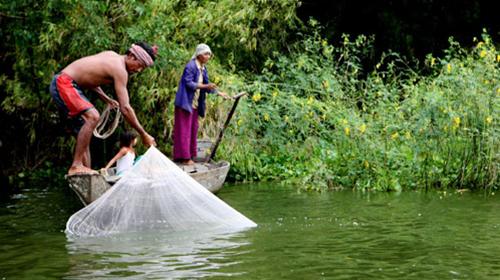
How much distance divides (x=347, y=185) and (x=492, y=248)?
4.54 m

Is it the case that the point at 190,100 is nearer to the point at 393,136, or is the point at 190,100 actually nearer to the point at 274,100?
the point at 274,100

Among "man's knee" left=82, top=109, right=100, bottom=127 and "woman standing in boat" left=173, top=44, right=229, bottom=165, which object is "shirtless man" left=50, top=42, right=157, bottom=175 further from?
"woman standing in boat" left=173, top=44, right=229, bottom=165

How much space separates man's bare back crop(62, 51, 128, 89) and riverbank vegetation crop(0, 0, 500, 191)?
11.1ft

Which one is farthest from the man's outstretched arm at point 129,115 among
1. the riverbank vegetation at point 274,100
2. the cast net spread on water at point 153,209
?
the riverbank vegetation at point 274,100

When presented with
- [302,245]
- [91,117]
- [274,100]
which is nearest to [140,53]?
[91,117]

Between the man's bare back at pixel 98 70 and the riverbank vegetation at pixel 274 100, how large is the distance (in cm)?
338

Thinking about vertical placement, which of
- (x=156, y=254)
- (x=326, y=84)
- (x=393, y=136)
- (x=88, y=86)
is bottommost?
(x=156, y=254)

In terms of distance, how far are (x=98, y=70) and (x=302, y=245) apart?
302 cm

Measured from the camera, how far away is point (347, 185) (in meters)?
12.4

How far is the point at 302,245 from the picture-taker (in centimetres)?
825

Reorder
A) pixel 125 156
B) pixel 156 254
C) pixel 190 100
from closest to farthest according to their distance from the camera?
pixel 156 254
pixel 125 156
pixel 190 100

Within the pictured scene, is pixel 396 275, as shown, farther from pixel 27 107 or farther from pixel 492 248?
Answer: pixel 27 107

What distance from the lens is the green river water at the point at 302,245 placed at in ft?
23.5

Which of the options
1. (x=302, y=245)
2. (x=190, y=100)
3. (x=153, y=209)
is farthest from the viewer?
(x=190, y=100)
